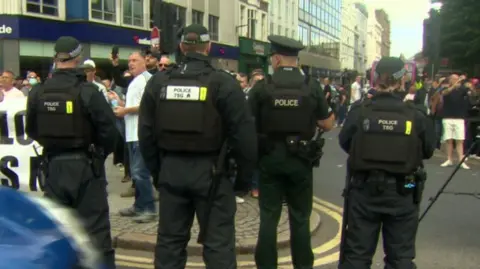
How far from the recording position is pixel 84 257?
96.7 inches

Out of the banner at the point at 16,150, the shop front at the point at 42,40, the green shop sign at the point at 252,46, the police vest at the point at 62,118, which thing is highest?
the green shop sign at the point at 252,46

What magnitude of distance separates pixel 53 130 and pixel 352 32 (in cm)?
10804

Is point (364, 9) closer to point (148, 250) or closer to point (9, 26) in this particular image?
point (9, 26)

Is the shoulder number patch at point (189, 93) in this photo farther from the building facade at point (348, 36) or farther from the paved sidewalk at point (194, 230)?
the building facade at point (348, 36)

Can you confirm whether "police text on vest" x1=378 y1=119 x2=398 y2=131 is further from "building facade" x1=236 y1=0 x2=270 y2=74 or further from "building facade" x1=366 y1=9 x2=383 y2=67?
"building facade" x1=366 y1=9 x2=383 y2=67

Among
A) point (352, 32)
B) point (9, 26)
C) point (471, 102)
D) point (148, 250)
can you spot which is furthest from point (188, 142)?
point (352, 32)

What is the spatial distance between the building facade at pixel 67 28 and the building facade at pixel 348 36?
67.1 meters

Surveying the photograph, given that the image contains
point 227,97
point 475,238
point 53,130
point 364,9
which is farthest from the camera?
point 364,9

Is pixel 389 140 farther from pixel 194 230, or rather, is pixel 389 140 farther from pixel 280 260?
pixel 194 230

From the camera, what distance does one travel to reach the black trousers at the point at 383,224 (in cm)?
404

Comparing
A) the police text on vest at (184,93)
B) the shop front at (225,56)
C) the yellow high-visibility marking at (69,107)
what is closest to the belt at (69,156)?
the yellow high-visibility marking at (69,107)

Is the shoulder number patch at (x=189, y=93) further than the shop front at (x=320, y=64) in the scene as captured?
No

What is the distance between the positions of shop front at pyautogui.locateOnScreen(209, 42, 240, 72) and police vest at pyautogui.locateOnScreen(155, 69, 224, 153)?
35655 mm

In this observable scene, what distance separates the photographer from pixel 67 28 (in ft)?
87.5
